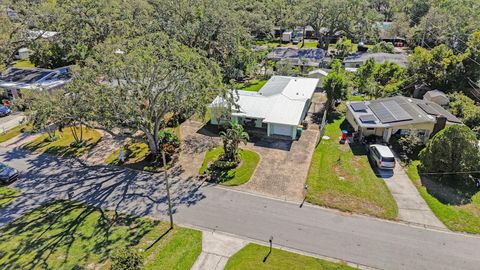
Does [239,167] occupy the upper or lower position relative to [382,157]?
lower

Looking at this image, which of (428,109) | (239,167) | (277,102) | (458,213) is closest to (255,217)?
(239,167)

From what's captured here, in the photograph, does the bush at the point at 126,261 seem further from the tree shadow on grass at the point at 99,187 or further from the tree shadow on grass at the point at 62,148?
the tree shadow on grass at the point at 62,148

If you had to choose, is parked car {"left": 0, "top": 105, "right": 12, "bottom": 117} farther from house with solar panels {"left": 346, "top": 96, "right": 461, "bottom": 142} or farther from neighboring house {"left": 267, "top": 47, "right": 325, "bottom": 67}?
house with solar panels {"left": 346, "top": 96, "right": 461, "bottom": 142}

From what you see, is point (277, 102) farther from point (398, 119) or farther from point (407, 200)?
point (407, 200)

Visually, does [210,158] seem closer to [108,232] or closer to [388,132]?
[108,232]

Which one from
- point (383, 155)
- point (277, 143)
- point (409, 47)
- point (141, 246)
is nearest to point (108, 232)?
point (141, 246)

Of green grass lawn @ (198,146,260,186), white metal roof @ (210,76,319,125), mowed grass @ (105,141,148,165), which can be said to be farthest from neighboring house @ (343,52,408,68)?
mowed grass @ (105,141,148,165)
